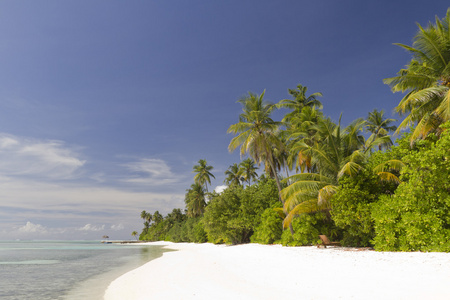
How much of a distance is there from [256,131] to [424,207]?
15512 mm

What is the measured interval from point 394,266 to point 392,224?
416cm

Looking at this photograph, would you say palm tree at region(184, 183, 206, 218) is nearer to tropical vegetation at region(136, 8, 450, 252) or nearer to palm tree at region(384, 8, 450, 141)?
tropical vegetation at region(136, 8, 450, 252)

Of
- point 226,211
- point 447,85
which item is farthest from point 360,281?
point 226,211

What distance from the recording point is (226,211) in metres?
30.8

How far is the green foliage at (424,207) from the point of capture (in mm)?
9938

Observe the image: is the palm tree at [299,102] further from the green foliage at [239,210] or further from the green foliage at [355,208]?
the green foliage at [355,208]

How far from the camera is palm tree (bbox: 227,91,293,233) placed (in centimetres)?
2466

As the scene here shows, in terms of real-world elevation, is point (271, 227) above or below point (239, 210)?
below

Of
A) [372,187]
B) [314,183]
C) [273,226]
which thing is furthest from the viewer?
[273,226]

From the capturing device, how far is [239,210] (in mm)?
29859

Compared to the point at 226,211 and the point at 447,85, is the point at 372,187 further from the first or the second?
the point at 226,211

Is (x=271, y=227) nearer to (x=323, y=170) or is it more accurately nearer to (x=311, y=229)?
(x=311, y=229)

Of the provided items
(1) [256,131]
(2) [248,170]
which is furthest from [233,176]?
(1) [256,131]

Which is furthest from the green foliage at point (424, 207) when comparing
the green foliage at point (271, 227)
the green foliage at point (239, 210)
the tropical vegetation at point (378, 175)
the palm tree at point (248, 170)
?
the palm tree at point (248, 170)
